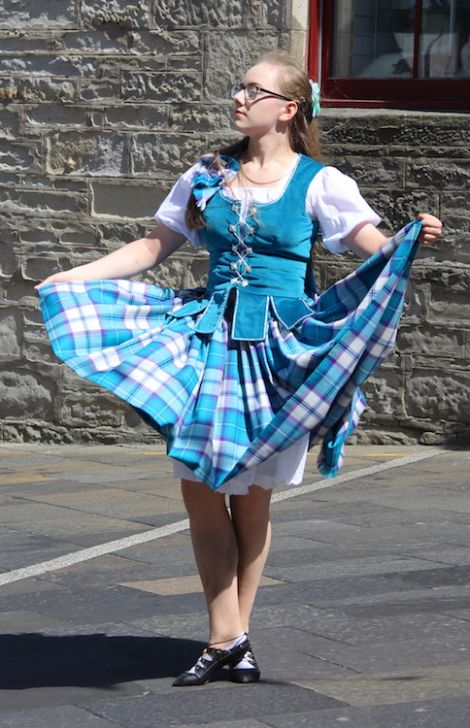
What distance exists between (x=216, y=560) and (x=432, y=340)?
466cm

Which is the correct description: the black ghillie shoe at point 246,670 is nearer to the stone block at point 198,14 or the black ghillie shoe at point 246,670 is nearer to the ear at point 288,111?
the ear at point 288,111

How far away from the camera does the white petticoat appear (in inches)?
164

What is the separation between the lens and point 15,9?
31.6 feet

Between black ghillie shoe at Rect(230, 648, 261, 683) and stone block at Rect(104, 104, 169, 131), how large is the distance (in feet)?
18.4

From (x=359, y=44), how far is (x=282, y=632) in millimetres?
5453

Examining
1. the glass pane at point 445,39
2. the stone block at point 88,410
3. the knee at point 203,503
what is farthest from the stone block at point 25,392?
the knee at point 203,503

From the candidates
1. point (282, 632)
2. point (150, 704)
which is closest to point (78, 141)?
point (282, 632)

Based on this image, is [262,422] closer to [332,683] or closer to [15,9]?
[332,683]

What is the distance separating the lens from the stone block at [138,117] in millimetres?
9266

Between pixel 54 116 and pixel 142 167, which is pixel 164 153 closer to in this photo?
pixel 142 167

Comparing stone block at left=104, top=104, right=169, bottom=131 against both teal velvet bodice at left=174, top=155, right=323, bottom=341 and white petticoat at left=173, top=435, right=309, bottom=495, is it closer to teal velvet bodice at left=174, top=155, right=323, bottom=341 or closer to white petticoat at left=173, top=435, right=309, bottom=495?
teal velvet bodice at left=174, top=155, right=323, bottom=341

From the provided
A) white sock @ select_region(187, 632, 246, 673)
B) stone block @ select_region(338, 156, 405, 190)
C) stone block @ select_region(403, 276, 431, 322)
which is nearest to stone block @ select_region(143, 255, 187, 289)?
stone block @ select_region(338, 156, 405, 190)

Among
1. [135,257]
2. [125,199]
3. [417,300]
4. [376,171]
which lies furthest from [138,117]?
[135,257]

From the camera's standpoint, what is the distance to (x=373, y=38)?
917cm
